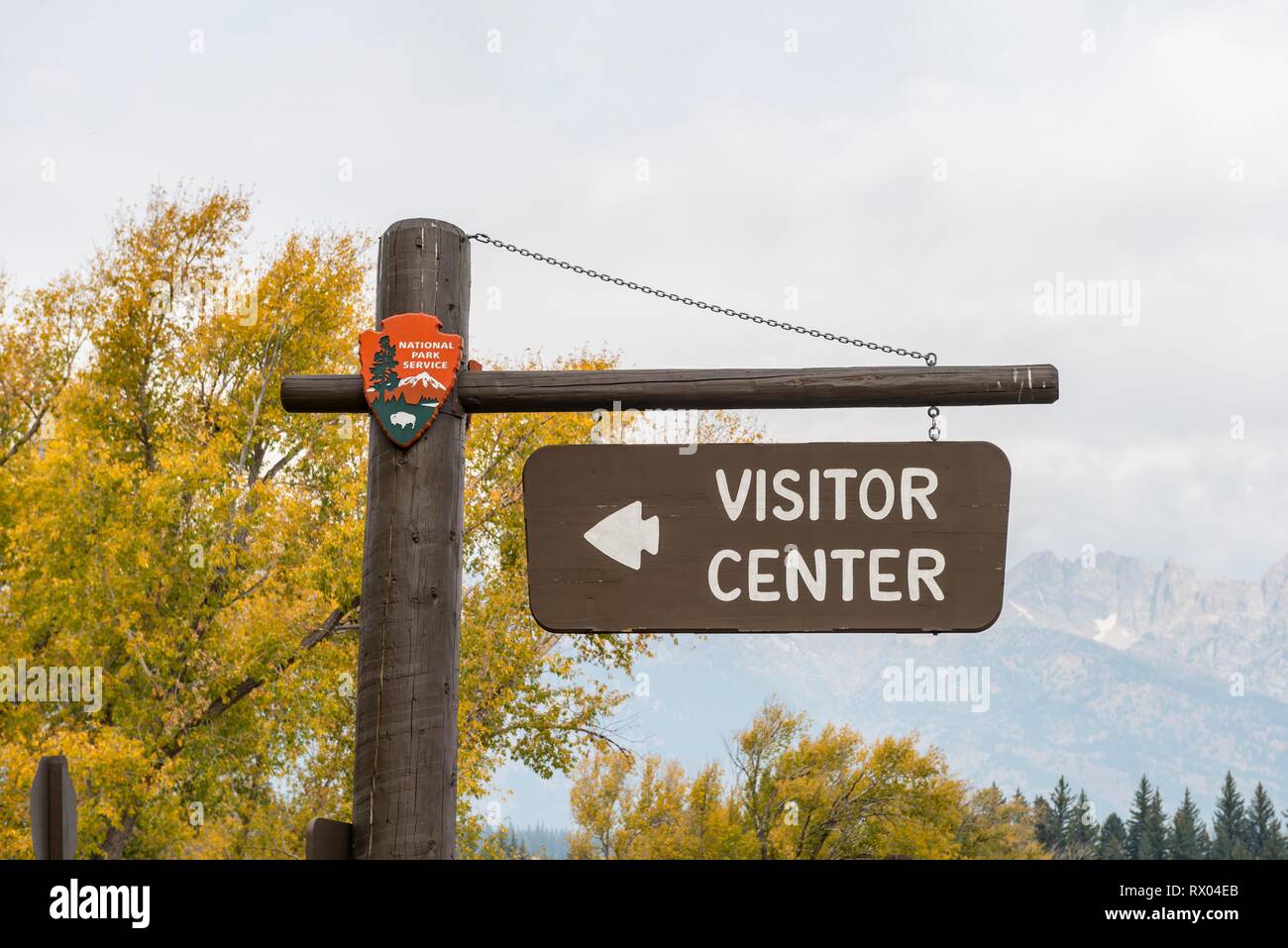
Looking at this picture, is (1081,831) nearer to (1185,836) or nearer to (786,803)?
(1185,836)

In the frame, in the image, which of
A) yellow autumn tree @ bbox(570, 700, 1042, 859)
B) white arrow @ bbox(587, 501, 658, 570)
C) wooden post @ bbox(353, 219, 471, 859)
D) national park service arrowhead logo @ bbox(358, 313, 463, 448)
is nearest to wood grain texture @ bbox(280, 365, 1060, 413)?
national park service arrowhead logo @ bbox(358, 313, 463, 448)

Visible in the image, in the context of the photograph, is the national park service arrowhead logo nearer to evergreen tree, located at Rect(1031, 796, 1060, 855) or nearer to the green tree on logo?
the green tree on logo

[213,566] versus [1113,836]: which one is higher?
[213,566]

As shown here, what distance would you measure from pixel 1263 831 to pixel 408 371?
107217 mm

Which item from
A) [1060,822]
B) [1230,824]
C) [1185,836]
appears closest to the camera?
[1185,836]

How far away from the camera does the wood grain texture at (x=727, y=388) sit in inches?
155

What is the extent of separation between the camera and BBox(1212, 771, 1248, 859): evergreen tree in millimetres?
91625

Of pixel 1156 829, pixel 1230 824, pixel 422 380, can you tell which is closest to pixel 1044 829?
pixel 1156 829

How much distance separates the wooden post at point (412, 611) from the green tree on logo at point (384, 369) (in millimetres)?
128

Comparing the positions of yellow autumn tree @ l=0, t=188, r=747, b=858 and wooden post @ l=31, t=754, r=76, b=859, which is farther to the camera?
yellow autumn tree @ l=0, t=188, r=747, b=858

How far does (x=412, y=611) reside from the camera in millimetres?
3902

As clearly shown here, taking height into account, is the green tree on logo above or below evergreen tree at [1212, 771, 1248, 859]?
above

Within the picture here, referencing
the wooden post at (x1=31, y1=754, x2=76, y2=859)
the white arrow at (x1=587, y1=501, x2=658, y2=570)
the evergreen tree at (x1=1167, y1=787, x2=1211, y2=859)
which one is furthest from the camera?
the evergreen tree at (x1=1167, y1=787, x2=1211, y2=859)
